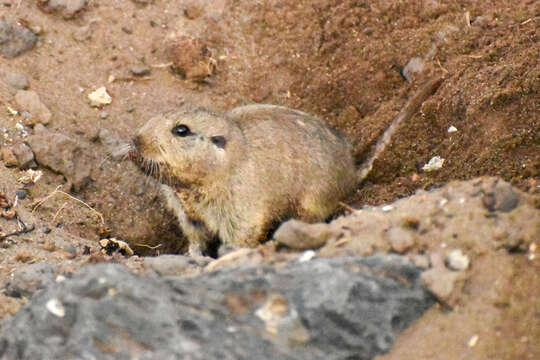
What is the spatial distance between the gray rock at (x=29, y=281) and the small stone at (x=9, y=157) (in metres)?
1.89

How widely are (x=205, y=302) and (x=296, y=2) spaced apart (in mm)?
4616

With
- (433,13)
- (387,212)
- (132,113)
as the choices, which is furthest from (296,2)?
(387,212)

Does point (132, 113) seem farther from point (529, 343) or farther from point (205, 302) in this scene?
point (529, 343)

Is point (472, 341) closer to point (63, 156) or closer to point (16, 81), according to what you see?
point (63, 156)

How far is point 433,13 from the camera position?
6.11 m

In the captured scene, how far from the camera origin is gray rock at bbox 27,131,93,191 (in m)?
5.37

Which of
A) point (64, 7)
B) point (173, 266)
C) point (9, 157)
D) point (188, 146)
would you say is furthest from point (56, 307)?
point (64, 7)

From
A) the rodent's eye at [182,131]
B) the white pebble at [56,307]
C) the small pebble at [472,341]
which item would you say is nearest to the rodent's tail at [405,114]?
the rodent's eye at [182,131]

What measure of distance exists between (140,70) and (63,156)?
1319mm

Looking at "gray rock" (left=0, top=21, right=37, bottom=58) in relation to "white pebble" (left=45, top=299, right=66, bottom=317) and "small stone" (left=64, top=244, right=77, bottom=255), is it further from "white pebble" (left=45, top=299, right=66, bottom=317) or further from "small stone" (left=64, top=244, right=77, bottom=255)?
"white pebble" (left=45, top=299, right=66, bottom=317)

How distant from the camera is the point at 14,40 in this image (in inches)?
229

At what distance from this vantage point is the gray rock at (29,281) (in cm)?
346

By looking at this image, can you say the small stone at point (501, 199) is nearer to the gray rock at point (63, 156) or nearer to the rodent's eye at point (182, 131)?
the rodent's eye at point (182, 131)

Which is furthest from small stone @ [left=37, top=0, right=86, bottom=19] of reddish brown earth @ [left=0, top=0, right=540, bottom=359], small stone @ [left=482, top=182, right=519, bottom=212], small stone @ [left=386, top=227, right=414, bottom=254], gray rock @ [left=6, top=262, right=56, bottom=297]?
small stone @ [left=482, top=182, right=519, bottom=212]
